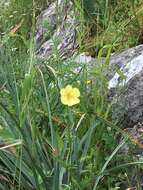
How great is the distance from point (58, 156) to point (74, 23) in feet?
5.95

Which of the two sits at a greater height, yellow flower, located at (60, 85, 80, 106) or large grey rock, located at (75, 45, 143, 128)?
yellow flower, located at (60, 85, 80, 106)

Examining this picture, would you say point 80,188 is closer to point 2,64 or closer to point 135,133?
point 135,133

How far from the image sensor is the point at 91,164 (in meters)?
2.04

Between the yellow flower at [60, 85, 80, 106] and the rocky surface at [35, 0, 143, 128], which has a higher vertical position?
the yellow flower at [60, 85, 80, 106]

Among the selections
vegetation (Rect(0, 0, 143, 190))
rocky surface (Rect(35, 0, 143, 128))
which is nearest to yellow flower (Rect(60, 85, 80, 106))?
vegetation (Rect(0, 0, 143, 190))

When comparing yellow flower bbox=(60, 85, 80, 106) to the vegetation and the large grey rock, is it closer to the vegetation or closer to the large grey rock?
the vegetation

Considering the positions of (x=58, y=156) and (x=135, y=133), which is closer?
(x=58, y=156)

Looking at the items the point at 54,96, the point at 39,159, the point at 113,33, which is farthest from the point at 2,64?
the point at 113,33

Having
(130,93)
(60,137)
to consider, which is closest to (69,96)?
(60,137)

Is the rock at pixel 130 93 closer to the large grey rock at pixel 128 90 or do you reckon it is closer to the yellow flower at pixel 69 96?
the large grey rock at pixel 128 90

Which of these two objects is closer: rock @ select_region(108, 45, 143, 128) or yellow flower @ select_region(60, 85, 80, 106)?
yellow flower @ select_region(60, 85, 80, 106)

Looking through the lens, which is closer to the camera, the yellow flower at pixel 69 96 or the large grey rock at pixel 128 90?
the yellow flower at pixel 69 96

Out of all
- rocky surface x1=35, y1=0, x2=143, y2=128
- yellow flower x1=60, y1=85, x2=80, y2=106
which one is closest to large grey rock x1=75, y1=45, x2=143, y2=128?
rocky surface x1=35, y1=0, x2=143, y2=128

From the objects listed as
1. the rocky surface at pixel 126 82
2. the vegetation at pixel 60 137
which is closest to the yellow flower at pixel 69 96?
the vegetation at pixel 60 137
